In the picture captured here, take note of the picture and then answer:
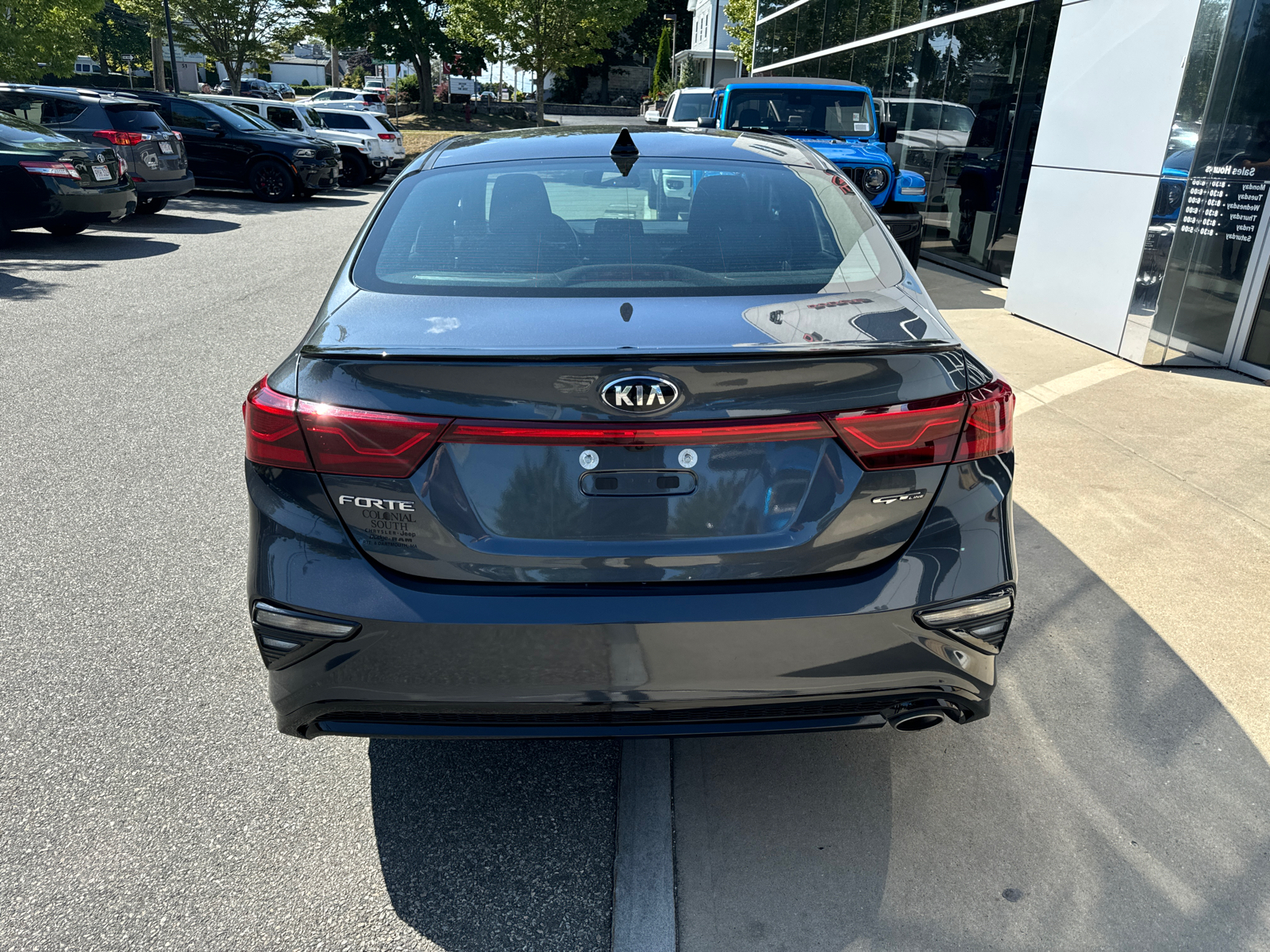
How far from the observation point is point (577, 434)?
83.0 inches

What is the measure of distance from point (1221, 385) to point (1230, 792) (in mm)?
5106

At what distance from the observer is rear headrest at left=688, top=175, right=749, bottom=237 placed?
2.90 meters

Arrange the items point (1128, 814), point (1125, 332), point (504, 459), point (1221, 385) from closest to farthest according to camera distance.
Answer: point (504, 459)
point (1128, 814)
point (1221, 385)
point (1125, 332)

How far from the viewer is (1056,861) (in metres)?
2.54

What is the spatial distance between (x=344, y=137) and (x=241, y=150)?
17.4 ft

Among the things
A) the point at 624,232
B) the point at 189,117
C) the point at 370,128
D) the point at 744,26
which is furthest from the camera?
the point at 744,26

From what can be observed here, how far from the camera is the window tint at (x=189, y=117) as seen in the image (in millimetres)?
18641

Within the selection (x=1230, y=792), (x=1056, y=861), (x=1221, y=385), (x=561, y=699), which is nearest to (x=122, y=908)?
(x=561, y=699)

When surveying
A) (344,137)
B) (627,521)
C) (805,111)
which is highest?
(805,111)

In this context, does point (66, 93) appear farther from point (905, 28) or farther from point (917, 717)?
point (917, 717)

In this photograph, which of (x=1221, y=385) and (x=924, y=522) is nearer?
(x=924, y=522)

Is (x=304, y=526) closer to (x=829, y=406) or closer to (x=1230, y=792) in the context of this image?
(x=829, y=406)

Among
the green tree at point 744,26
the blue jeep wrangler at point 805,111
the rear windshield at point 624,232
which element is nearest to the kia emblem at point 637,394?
the rear windshield at point 624,232

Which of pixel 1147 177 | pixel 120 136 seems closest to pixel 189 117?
pixel 120 136
